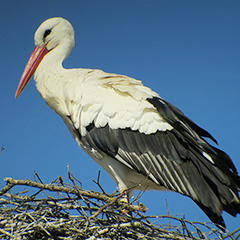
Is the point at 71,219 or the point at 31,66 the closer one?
the point at 71,219

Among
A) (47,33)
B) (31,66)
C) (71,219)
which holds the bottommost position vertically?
(71,219)

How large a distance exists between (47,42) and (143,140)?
1582mm

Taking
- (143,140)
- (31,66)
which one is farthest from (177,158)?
(31,66)

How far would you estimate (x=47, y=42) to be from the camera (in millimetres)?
3631

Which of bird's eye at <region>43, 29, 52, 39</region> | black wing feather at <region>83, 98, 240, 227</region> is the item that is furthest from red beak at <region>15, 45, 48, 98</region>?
black wing feather at <region>83, 98, 240, 227</region>

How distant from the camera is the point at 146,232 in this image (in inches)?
91.4

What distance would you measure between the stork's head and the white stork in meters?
0.59

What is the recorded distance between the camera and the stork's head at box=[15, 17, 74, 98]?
3.60m

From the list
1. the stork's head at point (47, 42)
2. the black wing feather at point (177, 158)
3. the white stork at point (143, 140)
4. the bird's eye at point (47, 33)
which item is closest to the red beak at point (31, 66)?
the stork's head at point (47, 42)

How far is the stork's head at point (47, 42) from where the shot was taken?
11.8 feet

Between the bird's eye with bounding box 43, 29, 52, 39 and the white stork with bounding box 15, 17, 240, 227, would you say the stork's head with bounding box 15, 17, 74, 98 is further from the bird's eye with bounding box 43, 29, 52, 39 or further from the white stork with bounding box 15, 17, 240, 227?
the white stork with bounding box 15, 17, 240, 227

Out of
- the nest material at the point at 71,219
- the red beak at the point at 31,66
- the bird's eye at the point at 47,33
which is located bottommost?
the nest material at the point at 71,219

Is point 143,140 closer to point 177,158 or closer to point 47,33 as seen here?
point 177,158

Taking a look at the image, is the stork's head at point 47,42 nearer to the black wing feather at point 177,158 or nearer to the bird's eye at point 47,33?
the bird's eye at point 47,33
